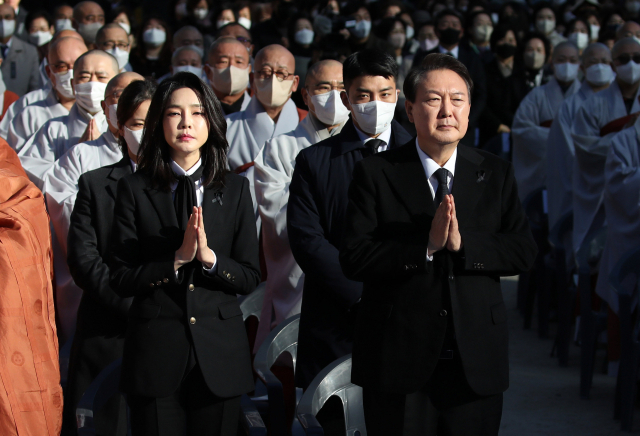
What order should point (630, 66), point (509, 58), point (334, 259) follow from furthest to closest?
point (509, 58)
point (630, 66)
point (334, 259)

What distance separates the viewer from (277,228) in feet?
12.8

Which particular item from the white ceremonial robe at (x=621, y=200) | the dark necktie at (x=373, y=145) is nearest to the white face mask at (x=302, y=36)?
the white ceremonial robe at (x=621, y=200)

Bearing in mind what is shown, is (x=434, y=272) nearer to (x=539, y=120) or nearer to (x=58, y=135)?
(x=58, y=135)

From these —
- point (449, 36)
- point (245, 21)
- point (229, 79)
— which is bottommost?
point (229, 79)

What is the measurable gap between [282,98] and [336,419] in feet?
9.18

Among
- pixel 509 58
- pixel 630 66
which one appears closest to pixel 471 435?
pixel 630 66

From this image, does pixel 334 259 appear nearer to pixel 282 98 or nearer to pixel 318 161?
pixel 318 161

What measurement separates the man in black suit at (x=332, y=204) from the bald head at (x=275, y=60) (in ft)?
5.92

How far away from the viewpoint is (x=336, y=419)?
109 inches

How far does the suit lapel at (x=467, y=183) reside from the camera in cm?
228

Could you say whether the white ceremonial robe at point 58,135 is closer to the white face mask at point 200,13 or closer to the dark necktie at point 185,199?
the dark necktie at point 185,199

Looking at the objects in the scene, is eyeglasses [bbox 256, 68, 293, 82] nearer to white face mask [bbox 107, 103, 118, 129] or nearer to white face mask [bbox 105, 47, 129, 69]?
white face mask [bbox 107, 103, 118, 129]

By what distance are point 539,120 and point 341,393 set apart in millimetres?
5312

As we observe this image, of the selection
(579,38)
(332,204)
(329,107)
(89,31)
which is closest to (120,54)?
(89,31)
